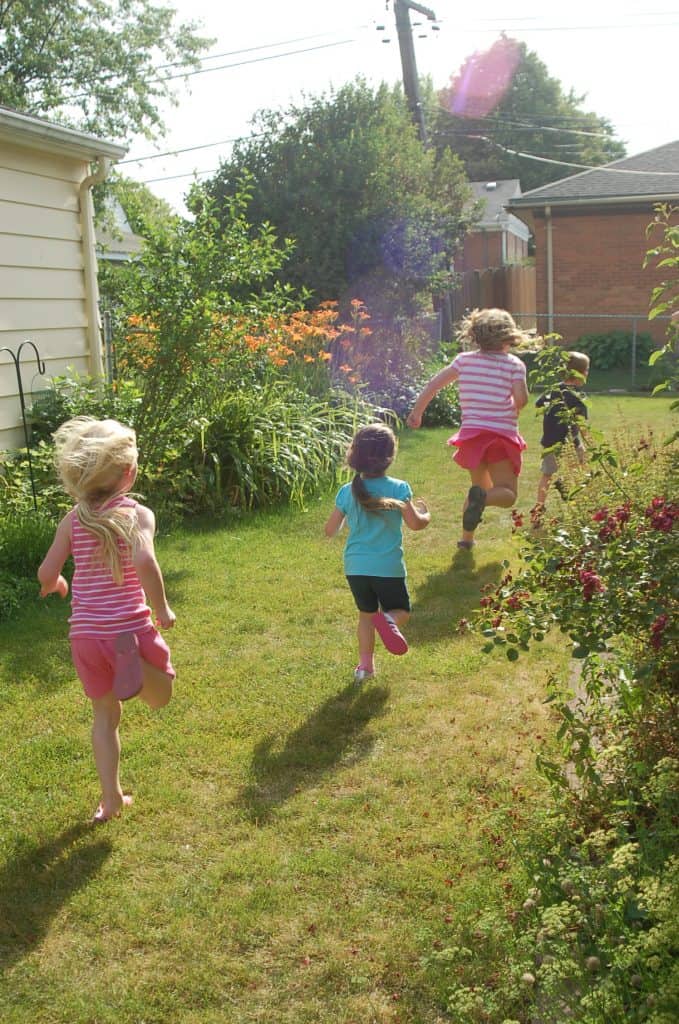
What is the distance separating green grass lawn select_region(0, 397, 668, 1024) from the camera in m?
2.69

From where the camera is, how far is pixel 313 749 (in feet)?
13.3

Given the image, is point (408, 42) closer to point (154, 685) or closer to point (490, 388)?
point (490, 388)

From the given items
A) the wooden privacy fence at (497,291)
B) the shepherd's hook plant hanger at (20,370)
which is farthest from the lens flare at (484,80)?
the shepherd's hook plant hanger at (20,370)

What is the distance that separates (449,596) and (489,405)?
55.0 inches

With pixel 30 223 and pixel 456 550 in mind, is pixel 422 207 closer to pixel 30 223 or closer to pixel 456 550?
pixel 30 223

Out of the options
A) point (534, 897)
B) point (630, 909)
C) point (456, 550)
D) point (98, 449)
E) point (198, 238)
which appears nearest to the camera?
point (630, 909)

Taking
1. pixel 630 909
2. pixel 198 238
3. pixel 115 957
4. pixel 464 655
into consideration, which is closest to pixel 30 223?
pixel 198 238

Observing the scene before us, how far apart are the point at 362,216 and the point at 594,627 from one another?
12.6 m

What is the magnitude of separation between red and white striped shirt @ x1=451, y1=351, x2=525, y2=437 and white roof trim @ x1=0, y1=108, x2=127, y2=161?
3.96 metres

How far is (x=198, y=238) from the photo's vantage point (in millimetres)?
7648

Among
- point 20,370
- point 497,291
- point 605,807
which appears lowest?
point 605,807

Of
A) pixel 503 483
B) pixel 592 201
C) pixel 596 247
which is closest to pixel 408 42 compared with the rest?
pixel 592 201

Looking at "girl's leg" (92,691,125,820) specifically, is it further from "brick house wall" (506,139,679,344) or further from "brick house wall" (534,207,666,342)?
"brick house wall" (506,139,679,344)

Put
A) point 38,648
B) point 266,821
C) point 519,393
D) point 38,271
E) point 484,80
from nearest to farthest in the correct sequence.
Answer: point 266,821 → point 38,648 → point 519,393 → point 38,271 → point 484,80
